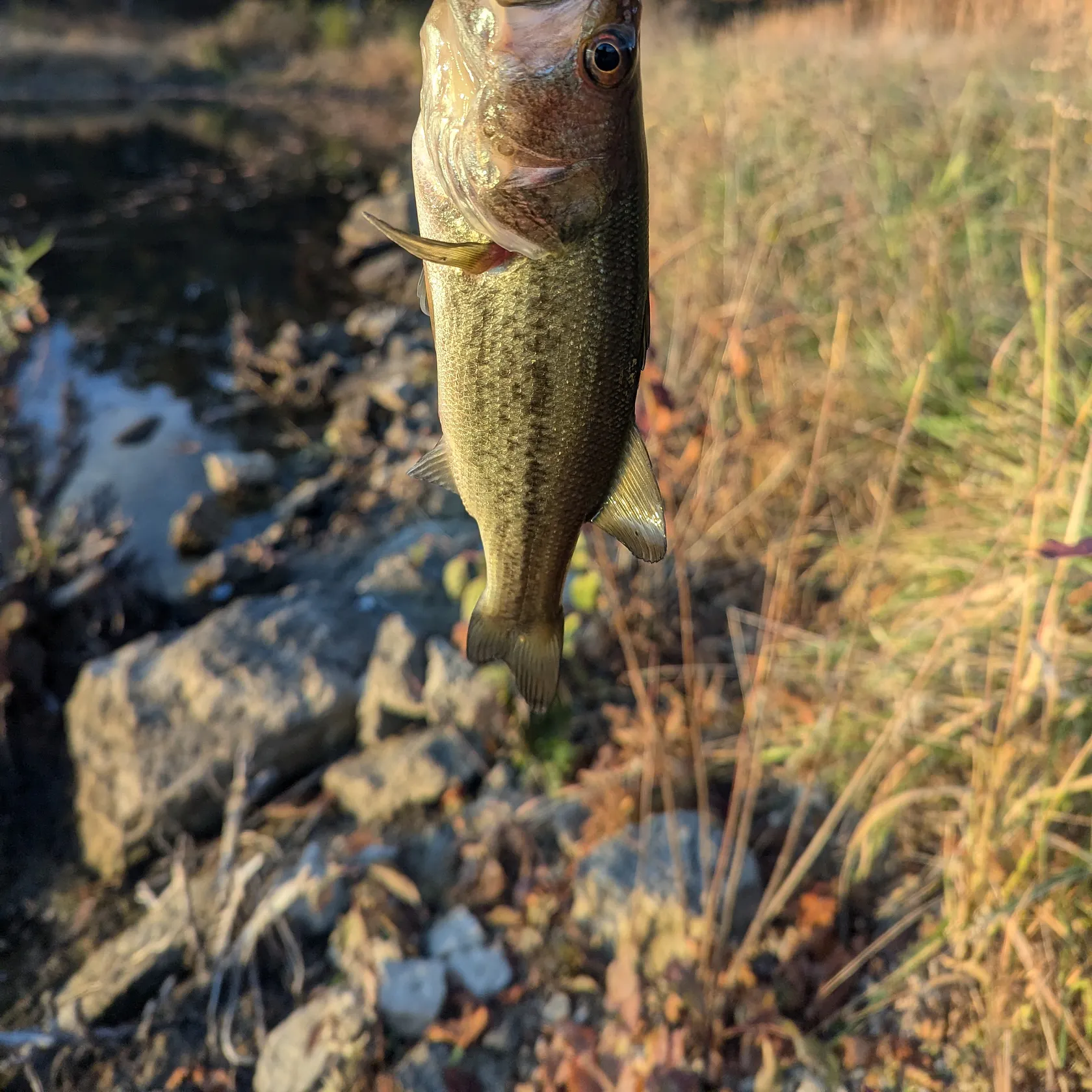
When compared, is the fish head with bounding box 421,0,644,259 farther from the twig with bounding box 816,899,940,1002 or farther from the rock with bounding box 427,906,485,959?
the rock with bounding box 427,906,485,959

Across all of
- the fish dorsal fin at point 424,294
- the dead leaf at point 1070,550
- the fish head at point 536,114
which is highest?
the fish head at point 536,114

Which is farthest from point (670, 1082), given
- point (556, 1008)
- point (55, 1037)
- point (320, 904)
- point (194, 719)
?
point (194, 719)

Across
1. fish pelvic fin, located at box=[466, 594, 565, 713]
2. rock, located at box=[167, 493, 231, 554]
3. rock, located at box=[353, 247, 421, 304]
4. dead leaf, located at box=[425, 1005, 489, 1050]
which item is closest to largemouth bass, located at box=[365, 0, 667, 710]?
fish pelvic fin, located at box=[466, 594, 565, 713]

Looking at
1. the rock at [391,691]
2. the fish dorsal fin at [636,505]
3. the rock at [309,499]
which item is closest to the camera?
the fish dorsal fin at [636,505]

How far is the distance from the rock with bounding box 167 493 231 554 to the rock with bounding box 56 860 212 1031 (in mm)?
2978

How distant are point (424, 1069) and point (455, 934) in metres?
0.43

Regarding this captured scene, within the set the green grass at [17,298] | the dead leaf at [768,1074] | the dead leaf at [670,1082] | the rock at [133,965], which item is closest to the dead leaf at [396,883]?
the rock at [133,965]

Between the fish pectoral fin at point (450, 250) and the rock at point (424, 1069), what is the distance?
2263 mm

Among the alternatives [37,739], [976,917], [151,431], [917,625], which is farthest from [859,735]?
[151,431]

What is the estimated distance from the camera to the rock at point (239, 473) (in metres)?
6.22

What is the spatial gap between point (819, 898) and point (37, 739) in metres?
3.42

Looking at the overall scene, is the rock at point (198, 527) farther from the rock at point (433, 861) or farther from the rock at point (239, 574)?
the rock at point (433, 861)

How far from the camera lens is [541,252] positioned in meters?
1.11

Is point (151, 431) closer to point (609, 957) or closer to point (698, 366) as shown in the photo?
Result: point (698, 366)
